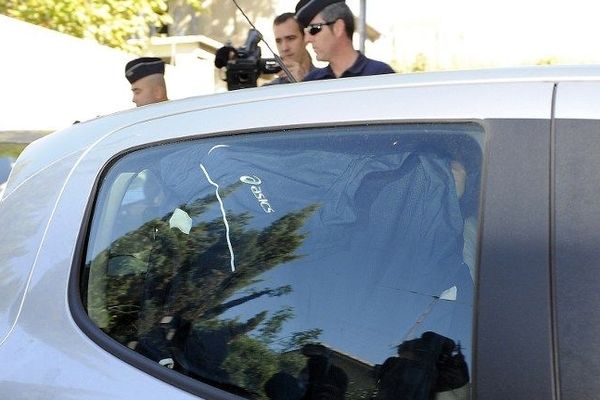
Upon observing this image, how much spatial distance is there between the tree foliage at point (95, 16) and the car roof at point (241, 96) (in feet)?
29.7

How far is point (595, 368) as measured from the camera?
4.32ft

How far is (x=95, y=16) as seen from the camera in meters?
11.0

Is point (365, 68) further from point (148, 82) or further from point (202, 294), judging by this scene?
point (202, 294)

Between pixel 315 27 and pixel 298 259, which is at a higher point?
pixel 315 27

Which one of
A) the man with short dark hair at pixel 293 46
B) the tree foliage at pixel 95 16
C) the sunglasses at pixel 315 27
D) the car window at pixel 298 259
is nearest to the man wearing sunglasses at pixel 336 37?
the sunglasses at pixel 315 27

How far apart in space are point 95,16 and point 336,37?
783cm

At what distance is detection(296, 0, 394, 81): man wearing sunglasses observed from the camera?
374 centimetres

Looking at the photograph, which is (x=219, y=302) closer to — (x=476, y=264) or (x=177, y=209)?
(x=177, y=209)

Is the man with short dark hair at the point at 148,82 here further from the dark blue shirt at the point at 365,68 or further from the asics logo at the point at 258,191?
the asics logo at the point at 258,191

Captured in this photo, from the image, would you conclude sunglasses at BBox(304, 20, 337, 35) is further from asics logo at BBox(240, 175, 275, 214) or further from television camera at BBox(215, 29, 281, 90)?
asics logo at BBox(240, 175, 275, 214)

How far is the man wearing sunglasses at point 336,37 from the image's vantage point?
374 cm

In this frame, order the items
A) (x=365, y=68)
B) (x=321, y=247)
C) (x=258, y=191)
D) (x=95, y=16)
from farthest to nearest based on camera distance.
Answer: (x=95, y=16) → (x=365, y=68) → (x=258, y=191) → (x=321, y=247)

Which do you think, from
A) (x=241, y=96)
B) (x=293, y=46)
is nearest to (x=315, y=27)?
(x=293, y=46)

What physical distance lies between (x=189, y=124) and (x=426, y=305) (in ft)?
2.12
